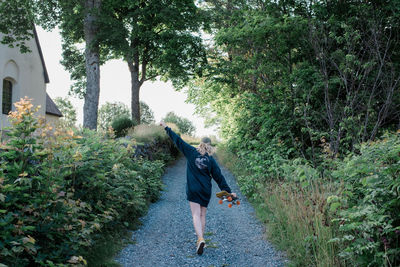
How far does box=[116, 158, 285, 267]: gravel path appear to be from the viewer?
5.46 metres

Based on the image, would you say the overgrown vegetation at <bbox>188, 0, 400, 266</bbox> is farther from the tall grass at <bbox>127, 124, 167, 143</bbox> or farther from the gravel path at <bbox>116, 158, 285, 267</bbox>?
the tall grass at <bbox>127, 124, 167, 143</bbox>

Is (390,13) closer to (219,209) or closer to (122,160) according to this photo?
(219,209)

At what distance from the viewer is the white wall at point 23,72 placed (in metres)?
18.5

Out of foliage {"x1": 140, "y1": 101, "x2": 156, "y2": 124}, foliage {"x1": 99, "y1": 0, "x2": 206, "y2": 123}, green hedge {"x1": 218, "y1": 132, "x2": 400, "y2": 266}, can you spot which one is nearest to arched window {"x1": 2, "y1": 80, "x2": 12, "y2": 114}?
foliage {"x1": 99, "y1": 0, "x2": 206, "y2": 123}

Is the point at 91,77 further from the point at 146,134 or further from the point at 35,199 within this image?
the point at 35,199

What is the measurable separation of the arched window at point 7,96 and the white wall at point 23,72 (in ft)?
0.72

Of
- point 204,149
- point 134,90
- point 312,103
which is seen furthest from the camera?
point 134,90

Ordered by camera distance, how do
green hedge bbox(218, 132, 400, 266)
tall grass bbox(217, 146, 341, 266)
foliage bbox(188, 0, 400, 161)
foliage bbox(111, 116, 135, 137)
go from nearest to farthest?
1. green hedge bbox(218, 132, 400, 266)
2. tall grass bbox(217, 146, 341, 266)
3. foliage bbox(188, 0, 400, 161)
4. foliage bbox(111, 116, 135, 137)

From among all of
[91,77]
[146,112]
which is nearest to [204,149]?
[91,77]

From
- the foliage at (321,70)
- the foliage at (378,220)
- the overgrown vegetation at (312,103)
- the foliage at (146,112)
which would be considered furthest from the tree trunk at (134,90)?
the foliage at (146,112)

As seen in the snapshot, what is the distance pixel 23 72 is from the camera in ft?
67.0

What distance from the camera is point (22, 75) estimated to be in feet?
66.6

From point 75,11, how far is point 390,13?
1291 centimetres

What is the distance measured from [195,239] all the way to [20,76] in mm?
18130
